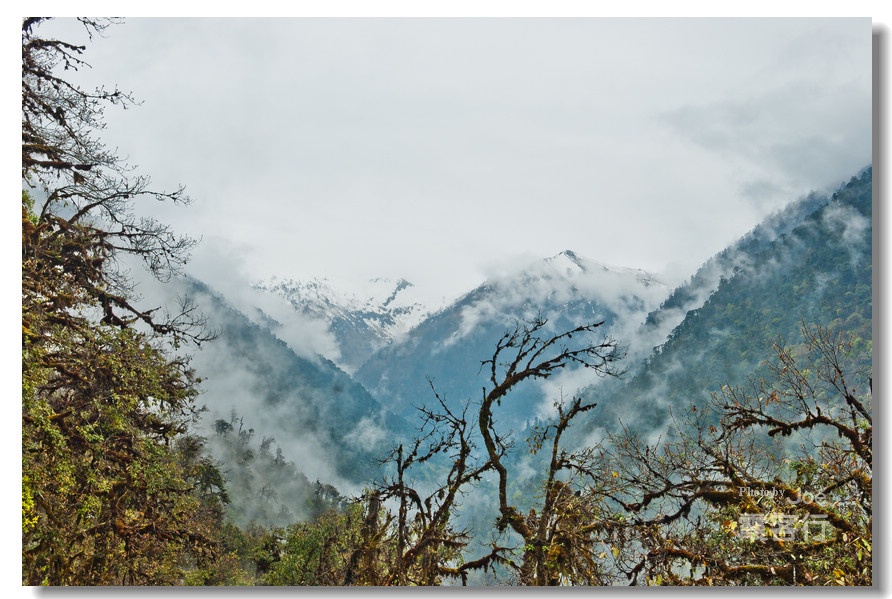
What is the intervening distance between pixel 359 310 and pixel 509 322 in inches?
42.7

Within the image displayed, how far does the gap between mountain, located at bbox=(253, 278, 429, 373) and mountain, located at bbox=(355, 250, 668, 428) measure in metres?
0.09

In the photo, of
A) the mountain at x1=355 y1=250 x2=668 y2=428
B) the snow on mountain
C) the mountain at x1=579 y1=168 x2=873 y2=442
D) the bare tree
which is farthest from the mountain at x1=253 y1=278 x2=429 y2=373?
the bare tree

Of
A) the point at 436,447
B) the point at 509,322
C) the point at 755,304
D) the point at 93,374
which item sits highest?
the point at 755,304

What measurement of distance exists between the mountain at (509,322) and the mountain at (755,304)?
0.23m

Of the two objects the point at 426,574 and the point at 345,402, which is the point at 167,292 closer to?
the point at 345,402

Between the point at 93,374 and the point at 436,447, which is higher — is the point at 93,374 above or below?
above

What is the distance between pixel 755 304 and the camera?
5414 millimetres

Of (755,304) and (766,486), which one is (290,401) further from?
(755,304)

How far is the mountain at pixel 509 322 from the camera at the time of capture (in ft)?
15.7

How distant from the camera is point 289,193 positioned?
16.1 ft

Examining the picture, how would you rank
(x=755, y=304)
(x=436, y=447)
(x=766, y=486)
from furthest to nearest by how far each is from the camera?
(x=755, y=304), (x=436, y=447), (x=766, y=486)

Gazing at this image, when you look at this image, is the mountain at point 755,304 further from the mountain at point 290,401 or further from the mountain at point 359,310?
the mountain at point 290,401

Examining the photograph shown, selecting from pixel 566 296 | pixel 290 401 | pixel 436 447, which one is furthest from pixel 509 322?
pixel 290 401

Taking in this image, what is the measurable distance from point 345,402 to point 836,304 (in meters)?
3.44
